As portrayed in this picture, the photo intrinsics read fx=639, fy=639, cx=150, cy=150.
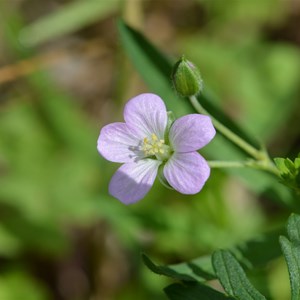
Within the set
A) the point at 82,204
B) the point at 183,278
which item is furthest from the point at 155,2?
the point at 183,278

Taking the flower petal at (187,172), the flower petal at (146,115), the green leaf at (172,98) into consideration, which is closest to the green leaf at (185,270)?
the flower petal at (187,172)

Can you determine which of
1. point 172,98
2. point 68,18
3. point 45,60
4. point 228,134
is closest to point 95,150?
point 45,60

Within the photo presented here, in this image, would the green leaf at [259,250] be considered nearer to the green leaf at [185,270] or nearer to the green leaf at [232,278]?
the green leaf at [185,270]

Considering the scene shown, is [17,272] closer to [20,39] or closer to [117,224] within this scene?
[117,224]

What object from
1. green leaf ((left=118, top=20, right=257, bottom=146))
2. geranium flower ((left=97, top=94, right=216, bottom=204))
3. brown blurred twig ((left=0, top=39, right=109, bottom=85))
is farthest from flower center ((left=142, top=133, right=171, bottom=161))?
brown blurred twig ((left=0, top=39, right=109, bottom=85))

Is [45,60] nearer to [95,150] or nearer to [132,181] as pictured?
[95,150]
